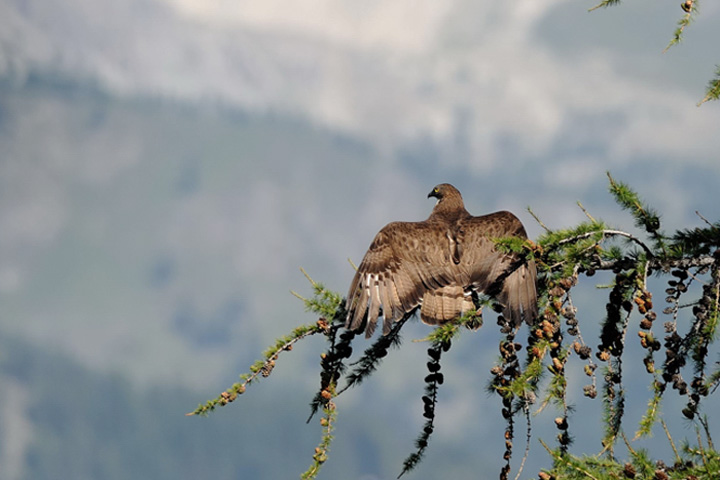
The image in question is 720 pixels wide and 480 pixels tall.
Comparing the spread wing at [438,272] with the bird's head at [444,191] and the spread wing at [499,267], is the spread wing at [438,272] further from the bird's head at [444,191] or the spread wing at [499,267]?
the bird's head at [444,191]

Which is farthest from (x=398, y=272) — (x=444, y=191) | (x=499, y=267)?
(x=444, y=191)

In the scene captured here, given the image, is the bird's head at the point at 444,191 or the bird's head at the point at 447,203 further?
the bird's head at the point at 444,191

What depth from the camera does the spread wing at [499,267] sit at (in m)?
6.05

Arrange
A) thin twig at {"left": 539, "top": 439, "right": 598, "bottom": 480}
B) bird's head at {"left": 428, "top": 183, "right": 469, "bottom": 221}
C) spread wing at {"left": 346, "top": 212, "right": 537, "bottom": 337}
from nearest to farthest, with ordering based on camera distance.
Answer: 1. thin twig at {"left": 539, "top": 439, "right": 598, "bottom": 480}
2. spread wing at {"left": 346, "top": 212, "right": 537, "bottom": 337}
3. bird's head at {"left": 428, "top": 183, "right": 469, "bottom": 221}

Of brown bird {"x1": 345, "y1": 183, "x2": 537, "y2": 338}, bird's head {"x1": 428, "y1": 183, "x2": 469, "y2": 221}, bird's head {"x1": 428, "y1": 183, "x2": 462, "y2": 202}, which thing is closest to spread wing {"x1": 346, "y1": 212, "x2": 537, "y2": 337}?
brown bird {"x1": 345, "y1": 183, "x2": 537, "y2": 338}

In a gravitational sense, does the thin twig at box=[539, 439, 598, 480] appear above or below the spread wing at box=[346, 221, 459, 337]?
below

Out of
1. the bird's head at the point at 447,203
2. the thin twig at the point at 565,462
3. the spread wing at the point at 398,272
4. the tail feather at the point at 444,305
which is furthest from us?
the bird's head at the point at 447,203

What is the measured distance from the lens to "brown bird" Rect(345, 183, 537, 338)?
626cm

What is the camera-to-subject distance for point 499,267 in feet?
22.7

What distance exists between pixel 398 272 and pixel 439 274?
0.34m

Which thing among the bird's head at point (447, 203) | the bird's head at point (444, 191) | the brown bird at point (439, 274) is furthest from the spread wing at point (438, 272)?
the bird's head at point (444, 191)

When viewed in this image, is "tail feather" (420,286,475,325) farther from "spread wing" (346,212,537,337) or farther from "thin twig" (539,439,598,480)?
"thin twig" (539,439,598,480)

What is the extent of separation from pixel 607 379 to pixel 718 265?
3.19 ft

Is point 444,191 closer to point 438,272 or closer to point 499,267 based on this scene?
point 438,272
